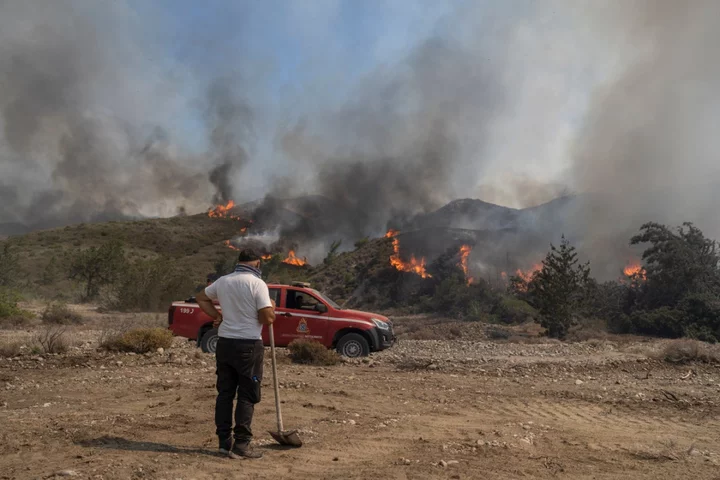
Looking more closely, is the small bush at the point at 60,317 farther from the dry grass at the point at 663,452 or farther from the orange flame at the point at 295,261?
the orange flame at the point at 295,261

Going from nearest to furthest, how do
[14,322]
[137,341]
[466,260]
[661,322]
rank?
[137,341]
[14,322]
[661,322]
[466,260]

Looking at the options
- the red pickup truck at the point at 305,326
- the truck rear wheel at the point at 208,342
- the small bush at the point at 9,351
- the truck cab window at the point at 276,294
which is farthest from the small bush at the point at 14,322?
the truck cab window at the point at 276,294

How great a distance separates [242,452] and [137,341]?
8295 millimetres

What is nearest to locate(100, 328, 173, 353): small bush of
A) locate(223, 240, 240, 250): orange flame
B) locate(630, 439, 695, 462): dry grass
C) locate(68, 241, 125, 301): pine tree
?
locate(630, 439, 695, 462): dry grass

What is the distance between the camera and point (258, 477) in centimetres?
450

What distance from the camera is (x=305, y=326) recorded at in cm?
1281

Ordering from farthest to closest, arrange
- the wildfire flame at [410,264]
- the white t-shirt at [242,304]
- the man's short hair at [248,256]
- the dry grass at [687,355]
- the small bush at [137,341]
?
the wildfire flame at [410,264] → the dry grass at [687,355] → the small bush at [137,341] → the man's short hair at [248,256] → the white t-shirt at [242,304]

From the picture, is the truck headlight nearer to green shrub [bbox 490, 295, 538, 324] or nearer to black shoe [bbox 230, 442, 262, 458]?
black shoe [bbox 230, 442, 262, 458]

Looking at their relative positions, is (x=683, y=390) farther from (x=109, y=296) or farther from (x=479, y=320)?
(x=109, y=296)

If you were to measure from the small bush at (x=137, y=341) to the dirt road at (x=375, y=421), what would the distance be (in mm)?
387

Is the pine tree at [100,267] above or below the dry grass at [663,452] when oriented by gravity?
above

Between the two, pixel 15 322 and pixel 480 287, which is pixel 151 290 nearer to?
pixel 15 322

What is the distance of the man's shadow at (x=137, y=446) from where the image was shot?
17.1 ft

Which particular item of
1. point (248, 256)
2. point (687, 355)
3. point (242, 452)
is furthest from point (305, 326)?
point (687, 355)
